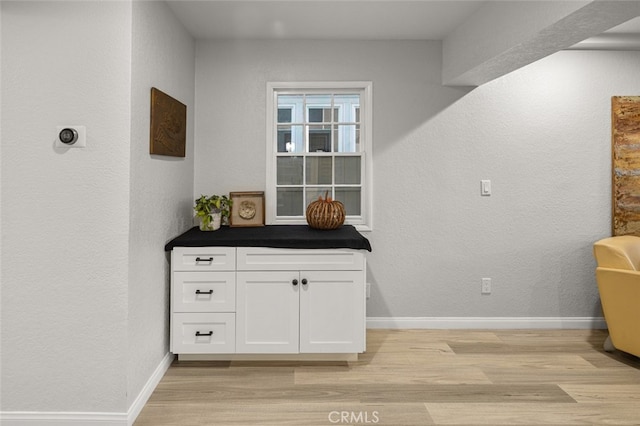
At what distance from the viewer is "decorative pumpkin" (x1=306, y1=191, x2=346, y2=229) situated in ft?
11.4

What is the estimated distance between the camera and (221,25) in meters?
3.51

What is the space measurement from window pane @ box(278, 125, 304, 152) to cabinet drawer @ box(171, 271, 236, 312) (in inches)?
53.2

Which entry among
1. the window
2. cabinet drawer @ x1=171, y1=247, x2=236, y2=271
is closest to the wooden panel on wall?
the window

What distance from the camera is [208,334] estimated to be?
308cm

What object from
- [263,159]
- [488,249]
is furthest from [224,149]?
[488,249]

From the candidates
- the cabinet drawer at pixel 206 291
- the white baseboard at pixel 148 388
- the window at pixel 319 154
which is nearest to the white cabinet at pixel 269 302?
the cabinet drawer at pixel 206 291

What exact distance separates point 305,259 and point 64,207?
145 centimetres

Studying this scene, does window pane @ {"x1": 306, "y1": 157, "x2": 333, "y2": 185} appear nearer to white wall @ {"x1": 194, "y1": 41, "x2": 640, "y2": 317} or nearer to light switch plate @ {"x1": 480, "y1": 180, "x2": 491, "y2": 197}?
white wall @ {"x1": 194, "y1": 41, "x2": 640, "y2": 317}

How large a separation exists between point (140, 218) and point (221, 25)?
175 centimetres

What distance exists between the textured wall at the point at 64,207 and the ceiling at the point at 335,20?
971 mm

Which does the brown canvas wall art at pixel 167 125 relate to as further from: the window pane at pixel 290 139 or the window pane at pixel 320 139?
the window pane at pixel 320 139

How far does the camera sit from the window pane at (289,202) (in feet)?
13.1

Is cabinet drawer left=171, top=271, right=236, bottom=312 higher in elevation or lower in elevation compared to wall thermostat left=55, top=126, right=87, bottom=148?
lower

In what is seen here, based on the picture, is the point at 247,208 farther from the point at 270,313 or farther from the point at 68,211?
the point at 68,211
